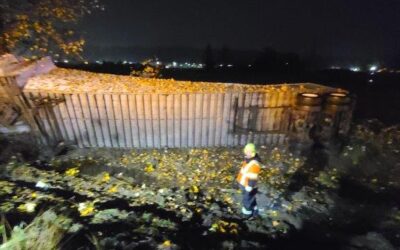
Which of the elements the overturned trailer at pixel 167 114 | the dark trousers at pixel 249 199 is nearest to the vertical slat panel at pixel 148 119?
the overturned trailer at pixel 167 114

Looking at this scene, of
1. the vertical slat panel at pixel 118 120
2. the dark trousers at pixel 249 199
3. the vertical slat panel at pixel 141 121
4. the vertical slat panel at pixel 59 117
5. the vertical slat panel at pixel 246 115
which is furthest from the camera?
the vertical slat panel at pixel 246 115

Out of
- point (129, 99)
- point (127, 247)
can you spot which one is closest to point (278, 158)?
point (129, 99)

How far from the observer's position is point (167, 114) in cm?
999

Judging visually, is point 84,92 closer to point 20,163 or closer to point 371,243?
point 20,163

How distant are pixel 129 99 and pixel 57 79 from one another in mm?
3281

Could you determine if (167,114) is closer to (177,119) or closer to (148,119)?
(177,119)

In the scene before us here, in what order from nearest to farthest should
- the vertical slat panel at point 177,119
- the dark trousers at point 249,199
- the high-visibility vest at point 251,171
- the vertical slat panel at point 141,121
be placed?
1. the high-visibility vest at point 251,171
2. the dark trousers at point 249,199
3. the vertical slat panel at point 141,121
4. the vertical slat panel at point 177,119

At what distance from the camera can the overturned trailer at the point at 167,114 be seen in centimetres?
959

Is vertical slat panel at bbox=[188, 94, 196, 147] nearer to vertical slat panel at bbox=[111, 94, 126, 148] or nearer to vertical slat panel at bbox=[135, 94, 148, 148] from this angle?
vertical slat panel at bbox=[135, 94, 148, 148]

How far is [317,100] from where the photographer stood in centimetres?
950

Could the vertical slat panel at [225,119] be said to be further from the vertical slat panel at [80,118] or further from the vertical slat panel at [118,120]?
the vertical slat panel at [80,118]

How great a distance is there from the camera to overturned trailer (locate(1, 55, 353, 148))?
959 centimetres

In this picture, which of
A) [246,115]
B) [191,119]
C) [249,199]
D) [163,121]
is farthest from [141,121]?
[249,199]

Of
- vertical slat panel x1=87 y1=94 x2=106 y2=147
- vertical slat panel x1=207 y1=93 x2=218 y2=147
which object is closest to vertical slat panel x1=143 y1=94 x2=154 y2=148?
vertical slat panel x1=87 y1=94 x2=106 y2=147
